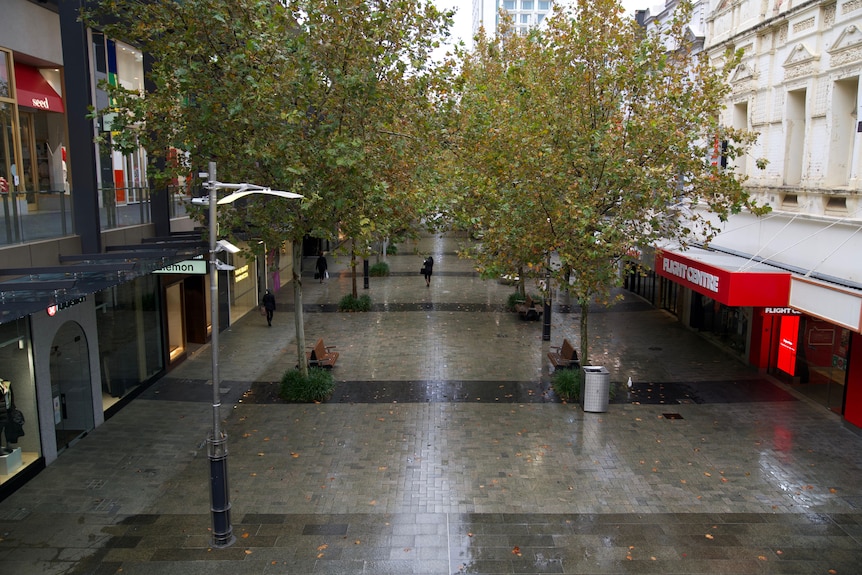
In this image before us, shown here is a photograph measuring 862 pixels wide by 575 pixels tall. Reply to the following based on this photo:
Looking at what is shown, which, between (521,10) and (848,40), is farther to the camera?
(521,10)

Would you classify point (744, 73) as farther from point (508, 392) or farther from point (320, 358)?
point (320, 358)

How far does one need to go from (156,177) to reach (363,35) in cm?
541

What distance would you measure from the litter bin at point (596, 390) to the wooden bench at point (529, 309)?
10212 millimetres

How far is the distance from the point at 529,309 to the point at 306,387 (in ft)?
38.8

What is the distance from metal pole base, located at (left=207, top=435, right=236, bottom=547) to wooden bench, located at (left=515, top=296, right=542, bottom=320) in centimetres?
1729

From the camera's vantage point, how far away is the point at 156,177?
13930mm

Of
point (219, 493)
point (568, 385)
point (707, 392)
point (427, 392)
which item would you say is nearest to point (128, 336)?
point (427, 392)

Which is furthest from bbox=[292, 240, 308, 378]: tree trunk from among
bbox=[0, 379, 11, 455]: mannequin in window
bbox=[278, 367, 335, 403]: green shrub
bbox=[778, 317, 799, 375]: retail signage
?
bbox=[778, 317, 799, 375]: retail signage

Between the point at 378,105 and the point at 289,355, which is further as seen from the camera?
the point at 289,355

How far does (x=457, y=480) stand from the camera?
11328 mm

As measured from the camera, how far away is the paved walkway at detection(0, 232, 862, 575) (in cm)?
897

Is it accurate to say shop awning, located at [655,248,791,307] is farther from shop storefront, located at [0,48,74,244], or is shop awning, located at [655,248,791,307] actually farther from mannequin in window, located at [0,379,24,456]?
mannequin in window, located at [0,379,24,456]

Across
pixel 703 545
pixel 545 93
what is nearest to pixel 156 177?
pixel 545 93

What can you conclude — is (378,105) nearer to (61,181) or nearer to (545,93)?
(545,93)
